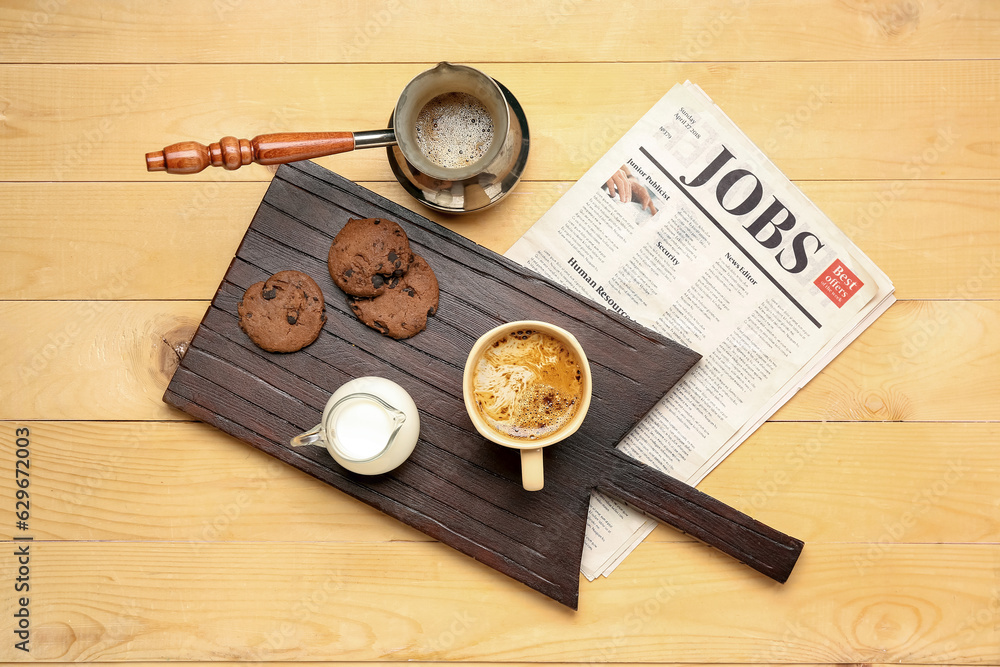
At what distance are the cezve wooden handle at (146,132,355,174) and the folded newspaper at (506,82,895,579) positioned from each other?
1.11 feet

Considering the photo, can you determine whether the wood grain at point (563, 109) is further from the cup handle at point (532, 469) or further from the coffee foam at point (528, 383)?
the cup handle at point (532, 469)

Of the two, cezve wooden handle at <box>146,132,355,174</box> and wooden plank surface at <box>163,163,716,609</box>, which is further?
wooden plank surface at <box>163,163,716,609</box>

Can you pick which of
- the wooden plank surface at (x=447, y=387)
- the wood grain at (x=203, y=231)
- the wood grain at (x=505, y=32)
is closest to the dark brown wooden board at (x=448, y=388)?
the wooden plank surface at (x=447, y=387)

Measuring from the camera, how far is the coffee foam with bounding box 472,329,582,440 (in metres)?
1.02

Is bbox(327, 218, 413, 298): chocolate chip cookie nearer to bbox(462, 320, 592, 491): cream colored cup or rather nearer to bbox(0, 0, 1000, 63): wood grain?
bbox(462, 320, 592, 491): cream colored cup

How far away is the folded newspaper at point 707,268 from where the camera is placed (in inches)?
44.5

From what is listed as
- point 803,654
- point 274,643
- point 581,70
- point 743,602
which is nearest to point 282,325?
point 274,643

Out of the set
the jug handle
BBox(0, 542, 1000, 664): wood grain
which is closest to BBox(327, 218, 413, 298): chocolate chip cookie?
the jug handle

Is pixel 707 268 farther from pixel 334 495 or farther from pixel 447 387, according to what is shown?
pixel 334 495

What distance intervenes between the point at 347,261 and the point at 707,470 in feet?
2.23

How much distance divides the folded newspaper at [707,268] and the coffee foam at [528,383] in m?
0.17

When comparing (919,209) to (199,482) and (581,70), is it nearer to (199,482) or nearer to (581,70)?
(581,70)

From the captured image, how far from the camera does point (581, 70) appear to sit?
115 centimetres

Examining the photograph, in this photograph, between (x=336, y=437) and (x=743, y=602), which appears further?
(x=743, y=602)
